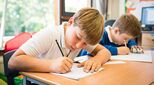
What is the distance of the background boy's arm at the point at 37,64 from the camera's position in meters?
1.01

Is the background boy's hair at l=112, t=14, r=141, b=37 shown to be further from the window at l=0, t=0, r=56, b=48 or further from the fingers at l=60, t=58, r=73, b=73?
the window at l=0, t=0, r=56, b=48

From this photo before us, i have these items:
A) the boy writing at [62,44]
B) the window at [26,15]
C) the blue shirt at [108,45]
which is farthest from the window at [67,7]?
the boy writing at [62,44]

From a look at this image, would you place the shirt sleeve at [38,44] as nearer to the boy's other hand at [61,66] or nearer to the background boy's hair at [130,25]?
the boy's other hand at [61,66]

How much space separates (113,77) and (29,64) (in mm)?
424

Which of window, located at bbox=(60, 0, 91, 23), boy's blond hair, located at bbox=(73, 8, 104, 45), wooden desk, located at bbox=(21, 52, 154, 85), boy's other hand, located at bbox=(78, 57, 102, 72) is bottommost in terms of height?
wooden desk, located at bbox=(21, 52, 154, 85)

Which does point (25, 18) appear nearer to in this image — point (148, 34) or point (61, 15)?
point (61, 15)

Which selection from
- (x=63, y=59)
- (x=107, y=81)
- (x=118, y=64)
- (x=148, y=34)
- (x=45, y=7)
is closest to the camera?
(x=107, y=81)

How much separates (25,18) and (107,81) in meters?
2.01

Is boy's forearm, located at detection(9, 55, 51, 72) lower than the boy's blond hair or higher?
lower

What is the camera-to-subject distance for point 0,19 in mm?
2383

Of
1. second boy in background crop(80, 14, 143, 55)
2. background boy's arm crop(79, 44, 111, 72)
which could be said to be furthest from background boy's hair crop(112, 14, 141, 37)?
background boy's arm crop(79, 44, 111, 72)

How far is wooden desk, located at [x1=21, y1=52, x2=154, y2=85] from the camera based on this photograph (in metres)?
0.89

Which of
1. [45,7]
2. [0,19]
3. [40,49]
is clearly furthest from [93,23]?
[45,7]

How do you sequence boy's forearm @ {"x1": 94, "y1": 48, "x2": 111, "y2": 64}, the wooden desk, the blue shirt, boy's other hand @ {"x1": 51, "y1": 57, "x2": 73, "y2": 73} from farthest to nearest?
the blue shirt
boy's forearm @ {"x1": 94, "y1": 48, "x2": 111, "y2": 64}
boy's other hand @ {"x1": 51, "y1": 57, "x2": 73, "y2": 73}
the wooden desk
